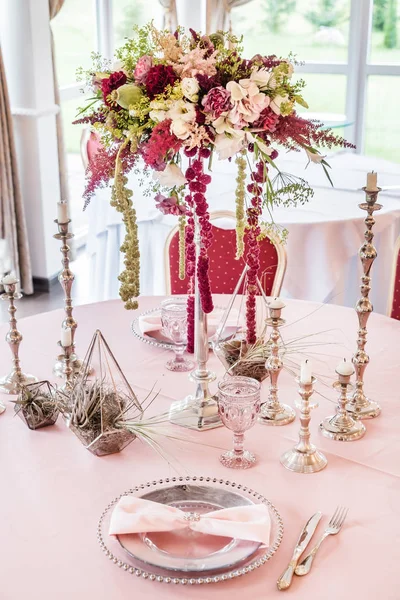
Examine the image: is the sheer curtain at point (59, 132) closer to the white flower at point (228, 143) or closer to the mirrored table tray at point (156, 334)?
the mirrored table tray at point (156, 334)

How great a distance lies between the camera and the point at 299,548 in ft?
4.42

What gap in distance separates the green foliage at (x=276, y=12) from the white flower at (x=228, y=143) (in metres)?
5.28

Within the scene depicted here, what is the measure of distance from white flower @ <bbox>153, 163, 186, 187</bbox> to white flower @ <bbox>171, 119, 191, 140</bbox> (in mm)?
79

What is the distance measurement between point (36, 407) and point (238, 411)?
18.3 inches

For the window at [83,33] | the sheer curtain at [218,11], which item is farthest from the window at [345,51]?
the window at [83,33]

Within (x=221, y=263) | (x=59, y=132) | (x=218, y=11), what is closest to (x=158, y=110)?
(x=221, y=263)

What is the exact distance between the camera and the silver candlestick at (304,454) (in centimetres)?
158

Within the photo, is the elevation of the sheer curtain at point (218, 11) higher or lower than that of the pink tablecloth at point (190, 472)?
higher

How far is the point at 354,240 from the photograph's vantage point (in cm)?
331

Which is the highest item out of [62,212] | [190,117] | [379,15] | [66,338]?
[379,15]

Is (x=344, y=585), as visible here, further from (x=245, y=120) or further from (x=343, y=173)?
(x=343, y=173)

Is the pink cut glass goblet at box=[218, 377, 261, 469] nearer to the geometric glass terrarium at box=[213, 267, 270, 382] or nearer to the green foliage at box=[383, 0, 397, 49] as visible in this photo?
the geometric glass terrarium at box=[213, 267, 270, 382]

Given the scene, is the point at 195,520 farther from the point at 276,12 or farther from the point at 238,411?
the point at 276,12

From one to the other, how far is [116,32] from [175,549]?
547 centimetres
